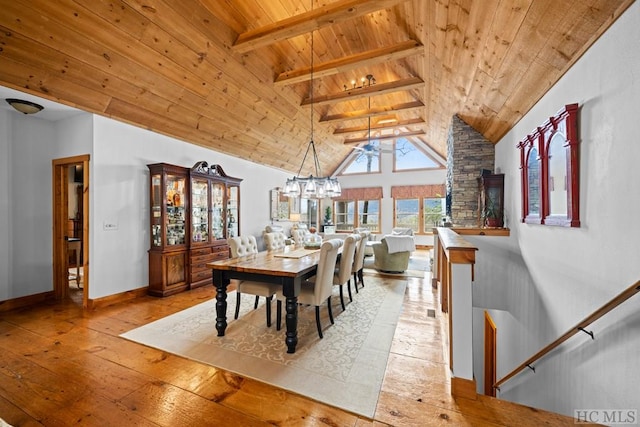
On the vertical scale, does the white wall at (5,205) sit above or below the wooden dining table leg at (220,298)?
above

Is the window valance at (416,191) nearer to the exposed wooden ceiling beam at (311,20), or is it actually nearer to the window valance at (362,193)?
the window valance at (362,193)

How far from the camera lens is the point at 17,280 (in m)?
3.52

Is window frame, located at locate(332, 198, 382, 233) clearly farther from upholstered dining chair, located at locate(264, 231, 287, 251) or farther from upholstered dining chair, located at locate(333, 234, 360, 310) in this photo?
upholstered dining chair, located at locate(333, 234, 360, 310)

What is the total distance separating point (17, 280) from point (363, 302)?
15.8 feet

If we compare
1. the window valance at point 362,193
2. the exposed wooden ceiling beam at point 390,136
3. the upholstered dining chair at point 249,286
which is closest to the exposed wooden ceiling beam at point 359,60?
the upholstered dining chair at point 249,286

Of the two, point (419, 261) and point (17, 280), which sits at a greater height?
point (17, 280)

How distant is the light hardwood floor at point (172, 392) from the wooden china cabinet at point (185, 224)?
1.43 metres

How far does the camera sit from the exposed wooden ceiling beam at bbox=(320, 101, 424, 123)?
5.34 meters

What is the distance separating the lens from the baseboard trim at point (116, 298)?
3.48m

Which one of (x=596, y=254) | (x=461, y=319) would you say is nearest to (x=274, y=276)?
(x=461, y=319)

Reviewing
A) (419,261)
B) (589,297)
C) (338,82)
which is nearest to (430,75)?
(338,82)

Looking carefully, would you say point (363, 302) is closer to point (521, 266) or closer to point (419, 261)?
point (521, 266)

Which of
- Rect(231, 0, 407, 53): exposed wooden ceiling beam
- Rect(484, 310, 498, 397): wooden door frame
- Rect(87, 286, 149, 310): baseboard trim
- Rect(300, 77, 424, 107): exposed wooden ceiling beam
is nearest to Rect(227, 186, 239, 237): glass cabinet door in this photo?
Rect(87, 286, 149, 310): baseboard trim

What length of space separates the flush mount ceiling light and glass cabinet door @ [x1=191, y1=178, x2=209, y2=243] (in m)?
2.00
